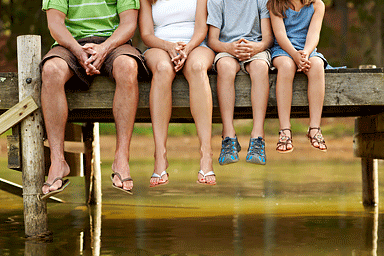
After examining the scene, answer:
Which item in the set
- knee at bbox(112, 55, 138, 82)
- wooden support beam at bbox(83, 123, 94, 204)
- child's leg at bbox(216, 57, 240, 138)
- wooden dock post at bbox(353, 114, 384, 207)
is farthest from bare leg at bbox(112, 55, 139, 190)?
wooden support beam at bbox(83, 123, 94, 204)

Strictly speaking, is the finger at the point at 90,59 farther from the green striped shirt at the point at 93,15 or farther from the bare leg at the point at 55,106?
the green striped shirt at the point at 93,15

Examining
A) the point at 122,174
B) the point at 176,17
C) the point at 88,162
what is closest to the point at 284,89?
the point at 176,17

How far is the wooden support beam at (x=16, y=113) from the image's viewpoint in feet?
12.6

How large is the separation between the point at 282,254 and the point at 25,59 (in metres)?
2.25

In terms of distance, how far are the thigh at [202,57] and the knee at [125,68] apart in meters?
0.38

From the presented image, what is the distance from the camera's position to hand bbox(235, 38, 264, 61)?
12.9ft

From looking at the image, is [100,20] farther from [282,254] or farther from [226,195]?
[226,195]

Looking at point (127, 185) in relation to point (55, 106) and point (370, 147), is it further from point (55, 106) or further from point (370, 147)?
point (370, 147)

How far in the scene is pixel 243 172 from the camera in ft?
29.9

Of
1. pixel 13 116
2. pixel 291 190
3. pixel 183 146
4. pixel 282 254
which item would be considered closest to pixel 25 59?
pixel 13 116

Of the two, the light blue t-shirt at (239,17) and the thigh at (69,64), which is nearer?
the thigh at (69,64)

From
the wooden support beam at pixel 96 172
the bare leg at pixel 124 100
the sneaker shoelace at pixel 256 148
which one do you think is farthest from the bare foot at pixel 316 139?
the wooden support beam at pixel 96 172

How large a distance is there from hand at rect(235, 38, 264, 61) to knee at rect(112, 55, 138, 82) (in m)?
0.76

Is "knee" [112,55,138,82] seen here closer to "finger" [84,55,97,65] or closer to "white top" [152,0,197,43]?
"finger" [84,55,97,65]
